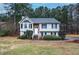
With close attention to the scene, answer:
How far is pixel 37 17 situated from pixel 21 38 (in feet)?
0.84

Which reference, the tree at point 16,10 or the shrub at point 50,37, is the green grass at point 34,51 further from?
the tree at point 16,10

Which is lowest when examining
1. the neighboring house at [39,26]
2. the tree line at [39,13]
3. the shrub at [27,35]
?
the shrub at [27,35]

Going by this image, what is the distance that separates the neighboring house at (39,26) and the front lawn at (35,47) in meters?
0.09

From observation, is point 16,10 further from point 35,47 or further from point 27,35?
point 35,47

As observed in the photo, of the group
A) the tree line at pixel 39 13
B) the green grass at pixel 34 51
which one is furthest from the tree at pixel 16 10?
the green grass at pixel 34 51

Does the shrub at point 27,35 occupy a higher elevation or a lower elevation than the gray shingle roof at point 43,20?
lower

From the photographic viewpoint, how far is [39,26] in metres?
139

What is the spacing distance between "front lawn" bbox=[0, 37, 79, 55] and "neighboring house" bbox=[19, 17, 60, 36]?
9cm

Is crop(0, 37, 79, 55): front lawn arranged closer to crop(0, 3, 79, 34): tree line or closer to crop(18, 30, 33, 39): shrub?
crop(18, 30, 33, 39): shrub

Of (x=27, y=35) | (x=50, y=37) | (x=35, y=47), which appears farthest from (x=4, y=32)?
→ (x=50, y=37)

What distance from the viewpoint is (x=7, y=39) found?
5468 inches

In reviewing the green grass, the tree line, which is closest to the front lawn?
the green grass

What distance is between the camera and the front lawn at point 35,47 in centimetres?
13888

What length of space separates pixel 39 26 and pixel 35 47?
0.21 metres
